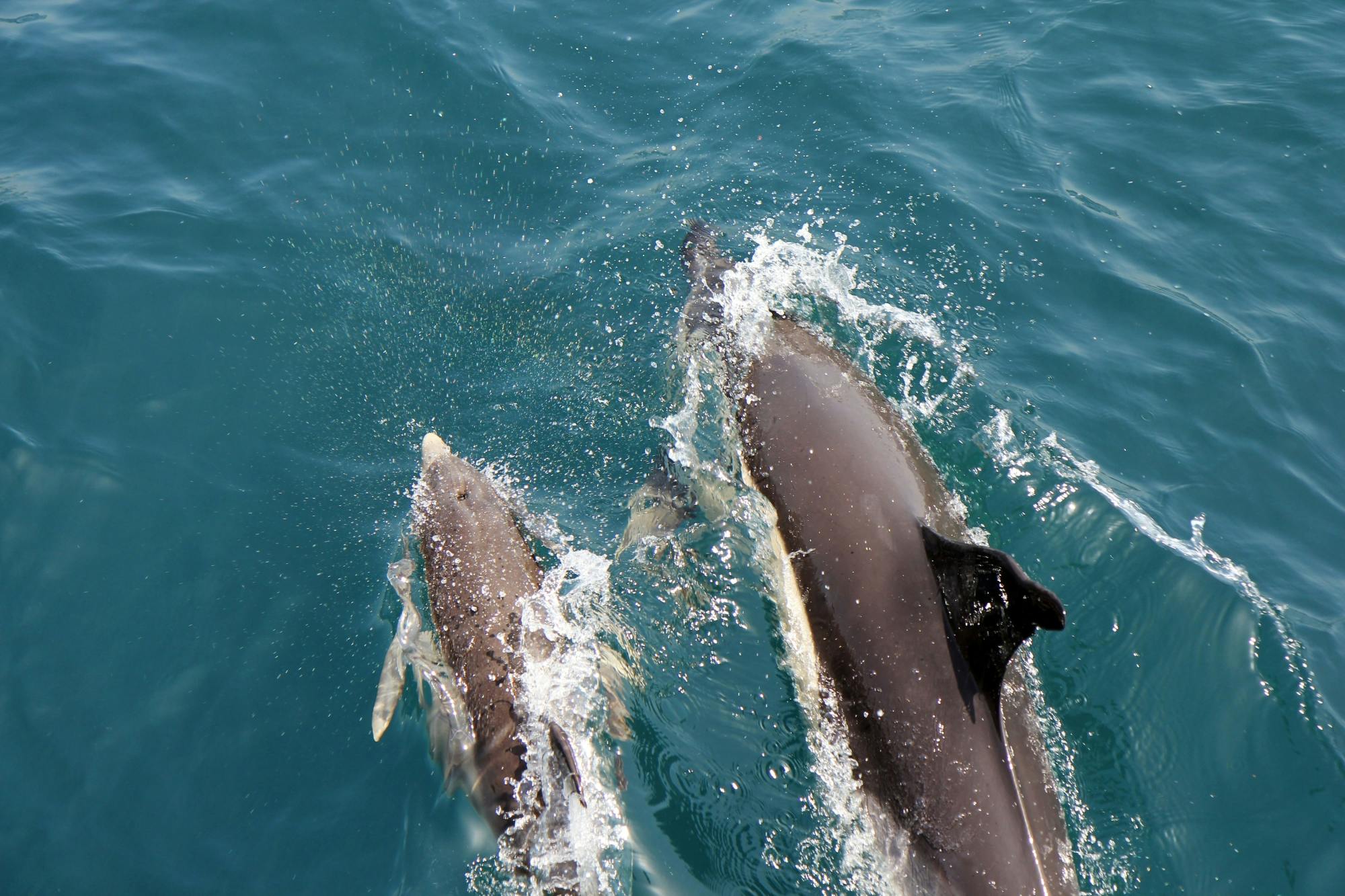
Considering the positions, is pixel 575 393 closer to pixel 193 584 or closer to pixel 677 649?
pixel 677 649

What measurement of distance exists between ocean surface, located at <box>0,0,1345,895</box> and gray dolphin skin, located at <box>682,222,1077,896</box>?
47 cm

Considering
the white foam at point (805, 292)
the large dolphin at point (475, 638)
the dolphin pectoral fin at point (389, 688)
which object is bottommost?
the dolphin pectoral fin at point (389, 688)

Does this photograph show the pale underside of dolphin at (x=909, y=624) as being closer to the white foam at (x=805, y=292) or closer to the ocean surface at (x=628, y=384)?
the ocean surface at (x=628, y=384)

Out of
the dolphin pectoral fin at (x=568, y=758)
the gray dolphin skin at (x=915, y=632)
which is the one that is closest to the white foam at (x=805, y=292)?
the gray dolphin skin at (x=915, y=632)

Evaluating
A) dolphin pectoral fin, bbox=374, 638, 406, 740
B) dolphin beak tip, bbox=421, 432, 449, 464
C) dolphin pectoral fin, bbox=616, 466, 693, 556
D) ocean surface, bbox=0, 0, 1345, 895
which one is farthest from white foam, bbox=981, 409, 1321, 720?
dolphin pectoral fin, bbox=374, 638, 406, 740

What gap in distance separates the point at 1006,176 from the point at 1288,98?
3.58 metres

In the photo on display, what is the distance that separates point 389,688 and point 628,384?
3.17 metres

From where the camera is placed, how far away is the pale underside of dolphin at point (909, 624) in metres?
4.64

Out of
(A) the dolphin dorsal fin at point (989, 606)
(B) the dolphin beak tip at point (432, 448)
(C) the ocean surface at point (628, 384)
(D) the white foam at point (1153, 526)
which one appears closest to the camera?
(A) the dolphin dorsal fin at point (989, 606)

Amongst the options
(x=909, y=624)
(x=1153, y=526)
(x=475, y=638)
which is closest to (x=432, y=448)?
(x=475, y=638)

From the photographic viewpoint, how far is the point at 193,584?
6926 mm

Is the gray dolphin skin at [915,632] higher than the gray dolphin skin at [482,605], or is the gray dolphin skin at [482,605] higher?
the gray dolphin skin at [915,632]

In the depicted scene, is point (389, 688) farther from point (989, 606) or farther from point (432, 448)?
point (989, 606)

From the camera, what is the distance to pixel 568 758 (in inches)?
200
